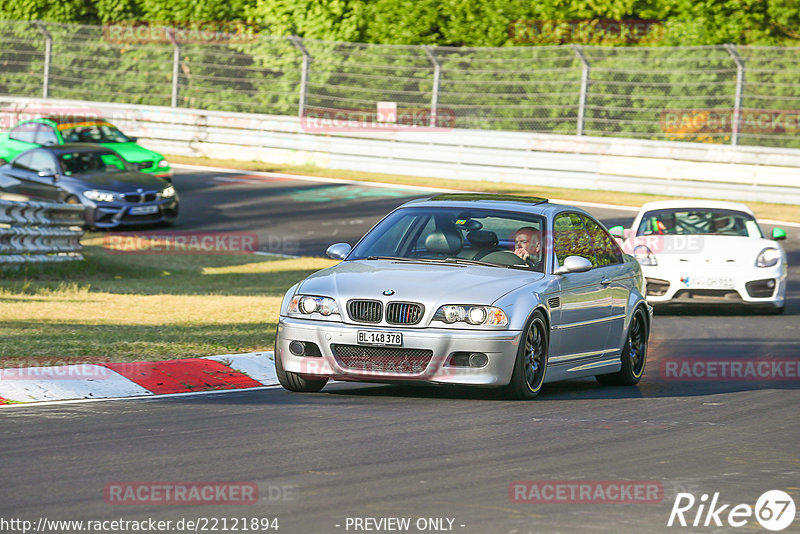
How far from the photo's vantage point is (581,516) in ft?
19.8

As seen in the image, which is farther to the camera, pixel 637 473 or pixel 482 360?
Answer: pixel 482 360

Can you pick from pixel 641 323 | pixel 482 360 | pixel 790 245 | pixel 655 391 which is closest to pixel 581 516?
pixel 482 360

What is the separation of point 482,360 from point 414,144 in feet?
73.5

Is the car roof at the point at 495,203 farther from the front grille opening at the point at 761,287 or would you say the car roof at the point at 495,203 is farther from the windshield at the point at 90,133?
the windshield at the point at 90,133

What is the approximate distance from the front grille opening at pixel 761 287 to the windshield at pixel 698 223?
3.20ft

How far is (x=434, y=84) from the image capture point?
1225 inches

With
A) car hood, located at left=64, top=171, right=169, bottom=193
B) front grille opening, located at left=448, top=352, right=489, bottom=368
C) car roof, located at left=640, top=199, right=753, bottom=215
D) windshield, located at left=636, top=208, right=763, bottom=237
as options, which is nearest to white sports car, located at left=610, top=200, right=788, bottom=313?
windshield, located at left=636, top=208, right=763, bottom=237

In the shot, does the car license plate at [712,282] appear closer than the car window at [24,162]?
Yes

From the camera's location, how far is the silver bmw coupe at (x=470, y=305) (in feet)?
29.5

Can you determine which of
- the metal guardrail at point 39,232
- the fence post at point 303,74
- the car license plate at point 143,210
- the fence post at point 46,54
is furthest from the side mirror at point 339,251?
the fence post at point 46,54

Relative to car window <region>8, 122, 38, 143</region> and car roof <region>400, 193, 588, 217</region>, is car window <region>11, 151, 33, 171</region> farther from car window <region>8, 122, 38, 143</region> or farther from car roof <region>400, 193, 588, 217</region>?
car roof <region>400, 193, 588, 217</region>

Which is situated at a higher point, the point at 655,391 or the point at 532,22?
the point at 532,22

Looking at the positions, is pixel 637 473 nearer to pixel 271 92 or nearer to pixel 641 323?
A: pixel 641 323

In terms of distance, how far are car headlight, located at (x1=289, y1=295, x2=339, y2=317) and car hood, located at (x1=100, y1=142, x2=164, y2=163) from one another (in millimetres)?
17895
